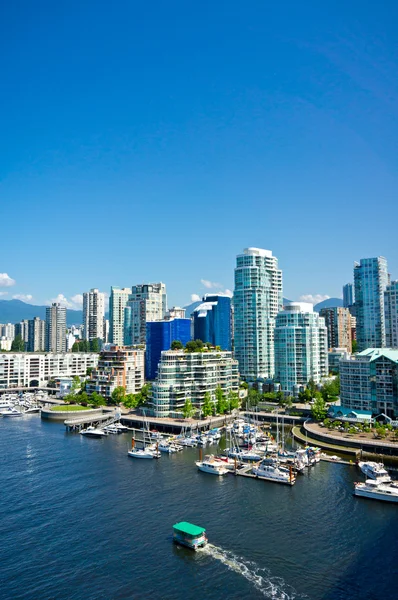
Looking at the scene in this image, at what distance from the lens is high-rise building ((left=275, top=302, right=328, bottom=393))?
100 meters

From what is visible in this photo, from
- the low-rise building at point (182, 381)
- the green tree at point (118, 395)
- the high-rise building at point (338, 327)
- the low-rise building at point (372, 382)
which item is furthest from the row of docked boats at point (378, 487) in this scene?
the high-rise building at point (338, 327)

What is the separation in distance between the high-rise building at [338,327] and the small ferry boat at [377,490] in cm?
11644

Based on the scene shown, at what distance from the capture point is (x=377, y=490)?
44344 millimetres

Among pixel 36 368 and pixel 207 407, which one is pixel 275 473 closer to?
pixel 207 407

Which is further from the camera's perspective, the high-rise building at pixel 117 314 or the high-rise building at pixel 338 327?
the high-rise building at pixel 117 314

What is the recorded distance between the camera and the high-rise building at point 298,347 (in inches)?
3947

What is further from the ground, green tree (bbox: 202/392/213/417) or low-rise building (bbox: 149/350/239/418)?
low-rise building (bbox: 149/350/239/418)

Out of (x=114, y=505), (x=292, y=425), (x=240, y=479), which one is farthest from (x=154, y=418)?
(x=114, y=505)

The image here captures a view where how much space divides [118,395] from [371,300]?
75464mm

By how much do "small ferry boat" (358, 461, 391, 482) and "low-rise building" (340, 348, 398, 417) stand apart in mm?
23613

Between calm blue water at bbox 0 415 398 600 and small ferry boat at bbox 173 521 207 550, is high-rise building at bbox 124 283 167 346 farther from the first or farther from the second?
small ferry boat at bbox 173 521 207 550

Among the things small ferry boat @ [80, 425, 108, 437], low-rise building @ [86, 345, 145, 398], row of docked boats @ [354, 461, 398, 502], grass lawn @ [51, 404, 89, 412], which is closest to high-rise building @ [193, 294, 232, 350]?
low-rise building @ [86, 345, 145, 398]

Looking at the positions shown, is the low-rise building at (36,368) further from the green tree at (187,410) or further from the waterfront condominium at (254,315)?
the green tree at (187,410)

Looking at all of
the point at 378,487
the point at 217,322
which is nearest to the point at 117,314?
the point at 217,322
